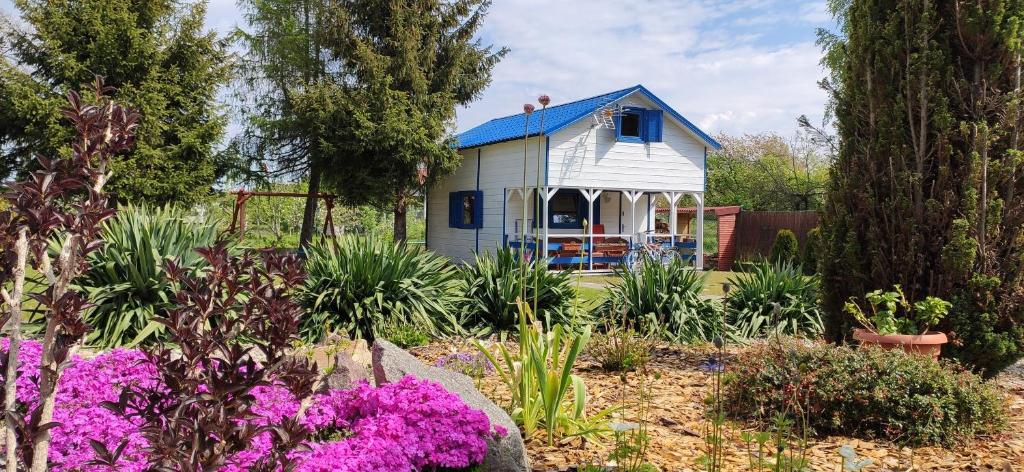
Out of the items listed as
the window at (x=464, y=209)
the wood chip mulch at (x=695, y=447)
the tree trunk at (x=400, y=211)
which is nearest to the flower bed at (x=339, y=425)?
the wood chip mulch at (x=695, y=447)

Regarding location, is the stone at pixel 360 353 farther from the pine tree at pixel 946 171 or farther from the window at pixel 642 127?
the window at pixel 642 127

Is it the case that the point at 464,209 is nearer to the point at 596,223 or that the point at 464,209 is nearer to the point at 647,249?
the point at 596,223

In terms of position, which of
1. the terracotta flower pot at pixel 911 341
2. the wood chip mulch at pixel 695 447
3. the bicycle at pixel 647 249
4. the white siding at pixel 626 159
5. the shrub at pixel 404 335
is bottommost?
the wood chip mulch at pixel 695 447

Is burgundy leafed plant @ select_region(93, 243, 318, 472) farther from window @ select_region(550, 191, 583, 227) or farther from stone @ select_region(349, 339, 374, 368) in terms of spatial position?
window @ select_region(550, 191, 583, 227)

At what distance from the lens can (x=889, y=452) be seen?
3.74 meters

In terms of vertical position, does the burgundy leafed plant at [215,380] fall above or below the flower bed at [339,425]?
above

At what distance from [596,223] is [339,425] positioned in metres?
19.3

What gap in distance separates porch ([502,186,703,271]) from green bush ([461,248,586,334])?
10522mm

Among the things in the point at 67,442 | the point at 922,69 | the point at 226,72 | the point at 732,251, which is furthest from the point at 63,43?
the point at 732,251

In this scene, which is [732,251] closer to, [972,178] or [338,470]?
[972,178]

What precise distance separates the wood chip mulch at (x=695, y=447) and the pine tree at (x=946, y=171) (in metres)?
0.82

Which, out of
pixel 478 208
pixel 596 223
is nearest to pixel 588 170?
pixel 596 223

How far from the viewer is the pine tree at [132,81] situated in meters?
15.8

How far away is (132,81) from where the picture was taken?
55.1 feet
